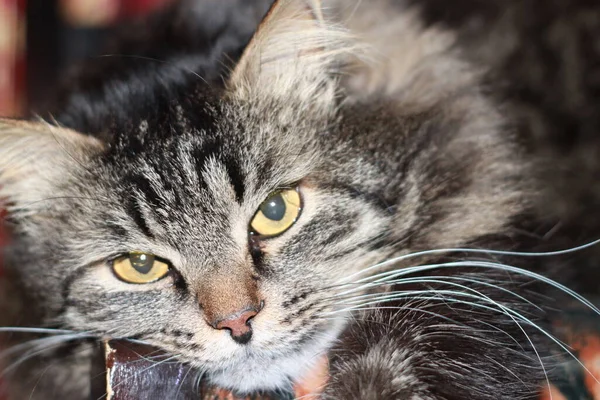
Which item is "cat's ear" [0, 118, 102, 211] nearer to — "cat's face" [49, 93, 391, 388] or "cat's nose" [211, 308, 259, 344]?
"cat's face" [49, 93, 391, 388]

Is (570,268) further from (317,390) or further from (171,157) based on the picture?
(171,157)

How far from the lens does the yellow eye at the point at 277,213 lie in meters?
1.08

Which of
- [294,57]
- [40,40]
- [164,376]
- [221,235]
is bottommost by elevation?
[164,376]

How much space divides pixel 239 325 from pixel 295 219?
A: 21 centimetres

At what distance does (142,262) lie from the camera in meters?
1.10

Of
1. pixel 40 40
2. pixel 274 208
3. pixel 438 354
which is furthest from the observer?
pixel 40 40

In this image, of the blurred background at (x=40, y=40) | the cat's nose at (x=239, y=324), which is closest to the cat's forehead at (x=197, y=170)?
the cat's nose at (x=239, y=324)

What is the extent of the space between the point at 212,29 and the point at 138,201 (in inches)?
18.5

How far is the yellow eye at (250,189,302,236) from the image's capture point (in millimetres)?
1083

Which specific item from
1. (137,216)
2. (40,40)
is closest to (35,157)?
(137,216)

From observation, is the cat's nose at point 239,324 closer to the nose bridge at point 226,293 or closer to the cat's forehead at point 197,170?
the nose bridge at point 226,293

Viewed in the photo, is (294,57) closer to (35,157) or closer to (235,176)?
(235,176)

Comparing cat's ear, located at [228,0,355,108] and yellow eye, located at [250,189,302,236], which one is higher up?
cat's ear, located at [228,0,355,108]

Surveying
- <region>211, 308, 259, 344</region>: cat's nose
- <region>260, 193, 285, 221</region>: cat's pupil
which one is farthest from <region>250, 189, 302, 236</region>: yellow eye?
<region>211, 308, 259, 344</region>: cat's nose
